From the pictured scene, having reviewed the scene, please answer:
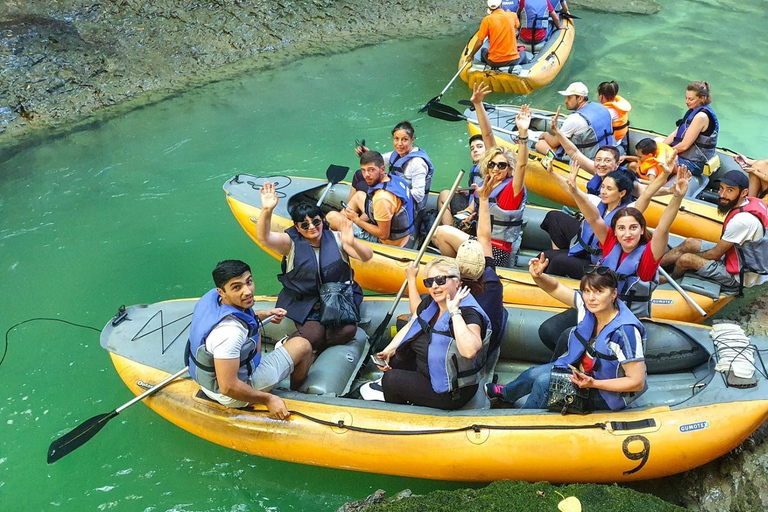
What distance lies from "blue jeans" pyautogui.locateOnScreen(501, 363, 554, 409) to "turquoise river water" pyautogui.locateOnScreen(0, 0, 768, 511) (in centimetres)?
68

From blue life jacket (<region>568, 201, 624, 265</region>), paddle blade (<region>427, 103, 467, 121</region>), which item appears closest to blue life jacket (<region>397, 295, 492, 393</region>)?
blue life jacket (<region>568, 201, 624, 265</region>)

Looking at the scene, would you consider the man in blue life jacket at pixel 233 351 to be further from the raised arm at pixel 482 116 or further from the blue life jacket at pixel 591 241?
the raised arm at pixel 482 116

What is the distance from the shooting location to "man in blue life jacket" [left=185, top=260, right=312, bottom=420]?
10.9 feet

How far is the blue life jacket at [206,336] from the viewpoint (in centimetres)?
338

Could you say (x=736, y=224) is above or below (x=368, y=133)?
above

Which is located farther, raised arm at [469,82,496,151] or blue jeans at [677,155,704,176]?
blue jeans at [677,155,704,176]

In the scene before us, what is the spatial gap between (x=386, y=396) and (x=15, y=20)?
25.7 ft

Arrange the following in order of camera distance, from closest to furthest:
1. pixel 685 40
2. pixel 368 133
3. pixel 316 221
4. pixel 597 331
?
1. pixel 597 331
2. pixel 316 221
3. pixel 368 133
4. pixel 685 40

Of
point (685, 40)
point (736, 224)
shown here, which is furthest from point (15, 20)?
point (685, 40)

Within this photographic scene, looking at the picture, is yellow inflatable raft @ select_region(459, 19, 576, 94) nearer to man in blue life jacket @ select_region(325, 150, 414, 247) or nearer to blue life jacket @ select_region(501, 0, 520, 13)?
blue life jacket @ select_region(501, 0, 520, 13)

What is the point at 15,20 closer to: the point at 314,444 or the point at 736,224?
the point at 314,444

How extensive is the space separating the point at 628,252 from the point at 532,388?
1.03m

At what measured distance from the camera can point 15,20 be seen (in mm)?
8641

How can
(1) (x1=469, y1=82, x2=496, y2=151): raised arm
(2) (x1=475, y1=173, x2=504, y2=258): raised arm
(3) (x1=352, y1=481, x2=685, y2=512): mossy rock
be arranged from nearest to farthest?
(3) (x1=352, y1=481, x2=685, y2=512): mossy rock
(2) (x1=475, y1=173, x2=504, y2=258): raised arm
(1) (x1=469, y1=82, x2=496, y2=151): raised arm
